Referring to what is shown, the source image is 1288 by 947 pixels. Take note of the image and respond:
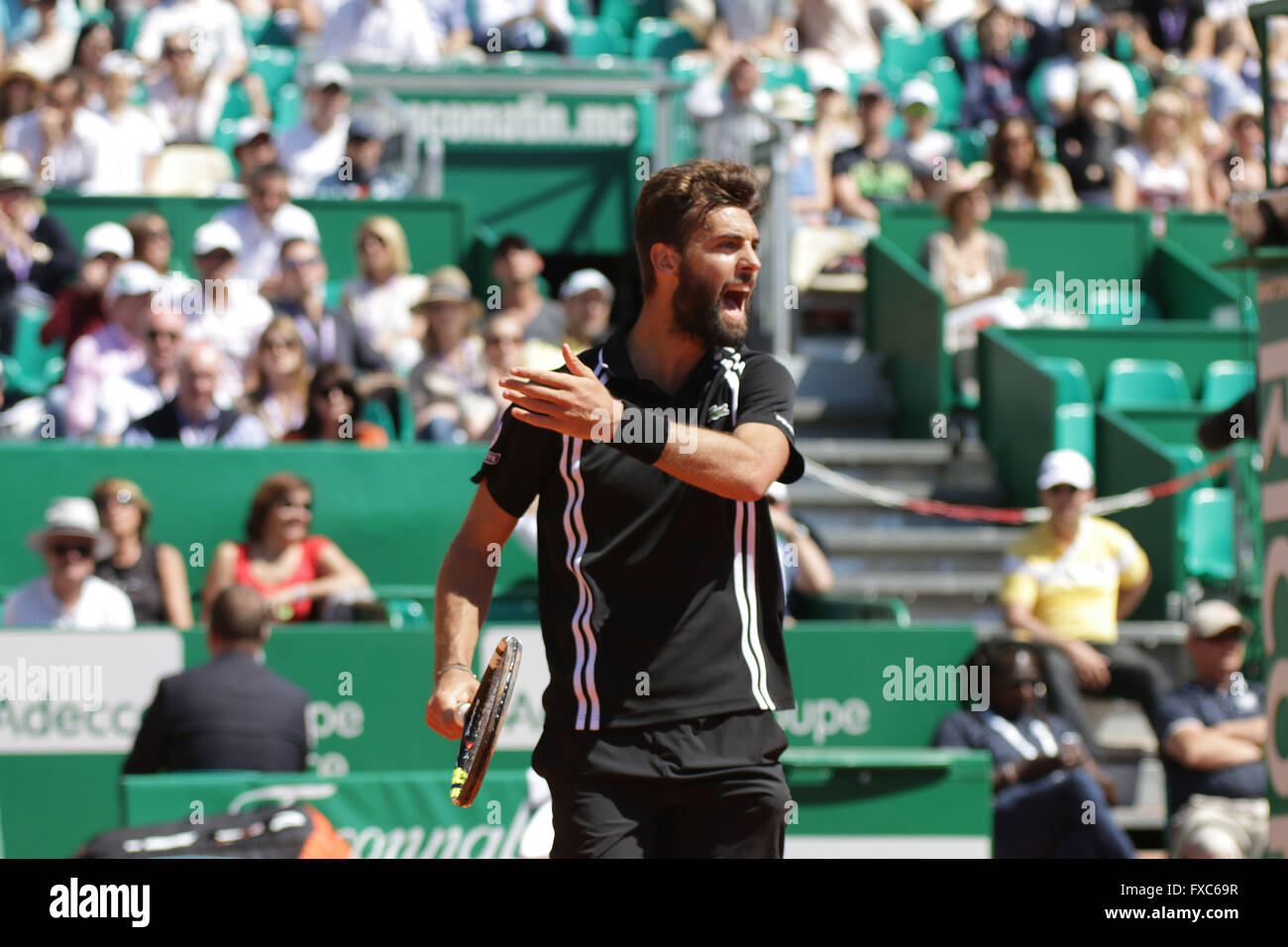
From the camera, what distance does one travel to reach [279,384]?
34.3 feet

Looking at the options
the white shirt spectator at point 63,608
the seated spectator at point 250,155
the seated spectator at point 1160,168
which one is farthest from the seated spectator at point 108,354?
the seated spectator at point 1160,168

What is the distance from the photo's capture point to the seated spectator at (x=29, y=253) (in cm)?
1195

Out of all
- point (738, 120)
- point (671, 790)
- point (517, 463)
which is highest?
point (738, 120)

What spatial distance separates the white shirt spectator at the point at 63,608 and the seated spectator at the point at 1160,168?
8585mm

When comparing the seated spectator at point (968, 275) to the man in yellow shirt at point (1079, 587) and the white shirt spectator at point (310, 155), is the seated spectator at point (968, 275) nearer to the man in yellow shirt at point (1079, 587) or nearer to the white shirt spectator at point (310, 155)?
the man in yellow shirt at point (1079, 587)

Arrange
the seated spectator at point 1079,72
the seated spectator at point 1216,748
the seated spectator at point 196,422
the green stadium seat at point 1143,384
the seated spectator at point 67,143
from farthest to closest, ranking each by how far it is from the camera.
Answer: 1. the seated spectator at point 1079,72
2. the seated spectator at point 67,143
3. the green stadium seat at point 1143,384
4. the seated spectator at point 196,422
5. the seated spectator at point 1216,748

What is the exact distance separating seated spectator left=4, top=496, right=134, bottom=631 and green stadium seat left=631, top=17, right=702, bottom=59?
8.91 m

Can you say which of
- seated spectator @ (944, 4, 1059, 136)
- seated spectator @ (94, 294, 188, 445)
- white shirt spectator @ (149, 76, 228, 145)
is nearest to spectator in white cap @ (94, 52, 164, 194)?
white shirt spectator @ (149, 76, 228, 145)

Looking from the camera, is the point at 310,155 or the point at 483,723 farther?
the point at 310,155

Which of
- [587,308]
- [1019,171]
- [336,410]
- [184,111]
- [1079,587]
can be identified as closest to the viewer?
[1079,587]

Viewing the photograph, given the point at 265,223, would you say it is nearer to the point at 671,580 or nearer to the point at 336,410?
the point at 336,410

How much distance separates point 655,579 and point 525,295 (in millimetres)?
8223

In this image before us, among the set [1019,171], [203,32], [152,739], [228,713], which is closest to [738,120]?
[1019,171]

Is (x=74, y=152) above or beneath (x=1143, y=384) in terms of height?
above
